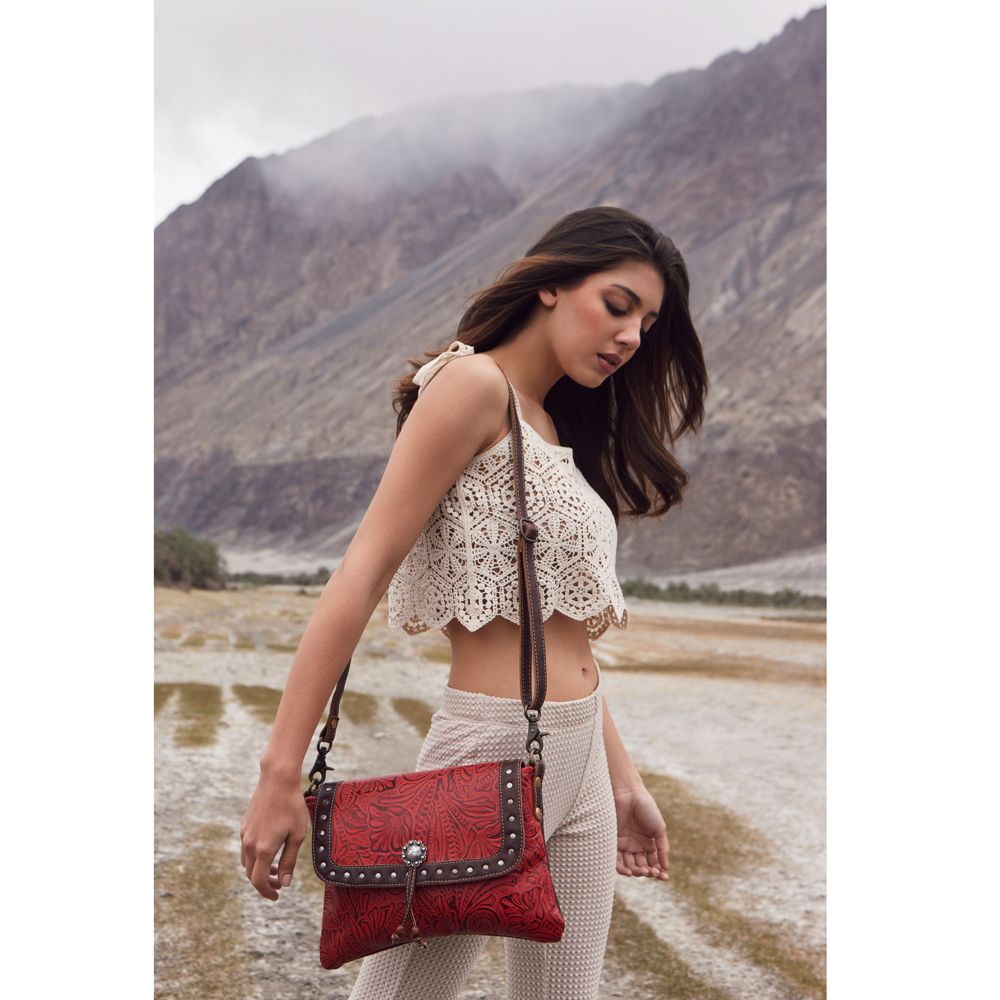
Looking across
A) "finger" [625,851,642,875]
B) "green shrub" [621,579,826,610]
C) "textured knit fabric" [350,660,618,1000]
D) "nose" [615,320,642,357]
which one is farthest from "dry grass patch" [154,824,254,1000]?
"green shrub" [621,579,826,610]

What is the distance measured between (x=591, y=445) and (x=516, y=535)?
0.34 metres

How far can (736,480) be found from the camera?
26.9m

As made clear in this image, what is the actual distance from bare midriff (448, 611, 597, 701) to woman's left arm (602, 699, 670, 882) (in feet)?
0.65

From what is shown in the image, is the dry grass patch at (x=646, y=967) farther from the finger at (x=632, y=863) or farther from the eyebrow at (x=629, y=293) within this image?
the eyebrow at (x=629, y=293)

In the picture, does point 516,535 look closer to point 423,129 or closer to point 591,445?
point 591,445

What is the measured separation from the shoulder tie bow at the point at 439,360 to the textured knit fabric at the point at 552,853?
36 centimetres

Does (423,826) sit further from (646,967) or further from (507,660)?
(646,967)

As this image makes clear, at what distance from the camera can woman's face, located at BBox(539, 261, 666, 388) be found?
4.22 ft

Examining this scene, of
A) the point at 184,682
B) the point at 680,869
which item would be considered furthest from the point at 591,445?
the point at 184,682

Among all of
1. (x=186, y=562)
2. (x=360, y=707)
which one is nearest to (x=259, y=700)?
(x=360, y=707)

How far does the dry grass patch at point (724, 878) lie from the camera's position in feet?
11.2

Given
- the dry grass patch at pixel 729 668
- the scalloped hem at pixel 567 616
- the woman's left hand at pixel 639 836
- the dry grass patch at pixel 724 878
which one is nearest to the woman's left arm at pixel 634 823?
the woman's left hand at pixel 639 836

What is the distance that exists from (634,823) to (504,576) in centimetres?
49

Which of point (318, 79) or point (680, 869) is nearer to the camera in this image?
point (680, 869)
